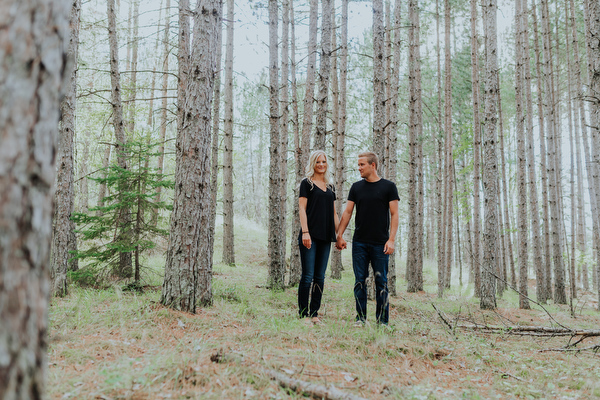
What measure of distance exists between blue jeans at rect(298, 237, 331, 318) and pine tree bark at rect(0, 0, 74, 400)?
356 centimetres

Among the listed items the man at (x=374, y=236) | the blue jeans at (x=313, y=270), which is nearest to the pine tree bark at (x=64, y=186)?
→ the blue jeans at (x=313, y=270)

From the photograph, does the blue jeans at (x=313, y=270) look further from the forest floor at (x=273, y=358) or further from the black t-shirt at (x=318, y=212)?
the forest floor at (x=273, y=358)

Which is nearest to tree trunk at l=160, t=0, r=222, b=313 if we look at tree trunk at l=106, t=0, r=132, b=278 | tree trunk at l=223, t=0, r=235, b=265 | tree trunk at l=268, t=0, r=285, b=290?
tree trunk at l=106, t=0, r=132, b=278

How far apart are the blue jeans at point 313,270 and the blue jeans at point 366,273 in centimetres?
42

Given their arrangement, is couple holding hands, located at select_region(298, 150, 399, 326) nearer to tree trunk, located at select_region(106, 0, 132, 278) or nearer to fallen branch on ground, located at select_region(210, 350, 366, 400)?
fallen branch on ground, located at select_region(210, 350, 366, 400)

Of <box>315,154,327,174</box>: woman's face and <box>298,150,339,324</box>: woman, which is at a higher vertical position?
<box>315,154,327,174</box>: woman's face

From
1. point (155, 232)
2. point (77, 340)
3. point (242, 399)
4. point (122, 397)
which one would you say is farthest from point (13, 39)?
point (155, 232)

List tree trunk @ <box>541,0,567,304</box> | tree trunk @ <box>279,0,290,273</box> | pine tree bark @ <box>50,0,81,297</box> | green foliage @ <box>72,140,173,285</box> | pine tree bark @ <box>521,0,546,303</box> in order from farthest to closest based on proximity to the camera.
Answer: tree trunk @ <box>541,0,567,304</box>
pine tree bark @ <box>521,0,546,303</box>
tree trunk @ <box>279,0,290,273</box>
green foliage @ <box>72,140,173,285</box>
pine tree bark @ <box>50,0,81,297</box>

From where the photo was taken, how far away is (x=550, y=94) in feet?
38.9

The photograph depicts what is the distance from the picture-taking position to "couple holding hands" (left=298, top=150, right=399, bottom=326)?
15.2 feet

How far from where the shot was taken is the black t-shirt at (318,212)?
15.5 ft

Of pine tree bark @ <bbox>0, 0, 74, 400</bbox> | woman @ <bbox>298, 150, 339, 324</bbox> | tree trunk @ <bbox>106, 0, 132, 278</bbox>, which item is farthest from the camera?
tree trunk @ <bbox>106, 0, 132, 278</bbox>

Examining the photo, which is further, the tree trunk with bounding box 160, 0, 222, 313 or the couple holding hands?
the couple holding hands

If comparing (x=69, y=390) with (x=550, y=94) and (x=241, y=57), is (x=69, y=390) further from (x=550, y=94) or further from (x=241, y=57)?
(x=550, y=94)
